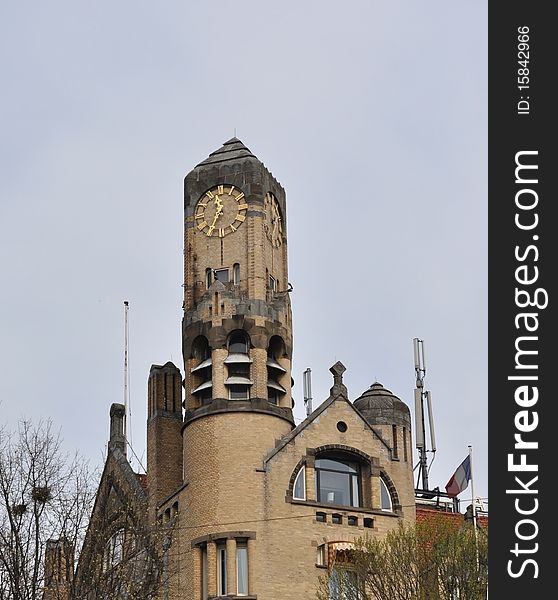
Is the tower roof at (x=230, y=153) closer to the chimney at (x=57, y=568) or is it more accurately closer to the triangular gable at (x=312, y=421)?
the triangular gable at (x=312, y=421)

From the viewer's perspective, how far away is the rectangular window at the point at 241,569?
176 feet

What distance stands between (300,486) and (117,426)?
12760 millimetres

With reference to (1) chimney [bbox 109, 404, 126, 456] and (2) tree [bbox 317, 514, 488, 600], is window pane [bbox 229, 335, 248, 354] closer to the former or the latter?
(1) chimney [bbox 109, 404, 126, 456]

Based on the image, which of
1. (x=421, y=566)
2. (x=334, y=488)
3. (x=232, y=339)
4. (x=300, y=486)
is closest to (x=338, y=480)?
(x=334, y=488)

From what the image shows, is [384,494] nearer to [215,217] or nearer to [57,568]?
[215,217]

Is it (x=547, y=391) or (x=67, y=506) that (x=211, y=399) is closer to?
(x=67, y=506)

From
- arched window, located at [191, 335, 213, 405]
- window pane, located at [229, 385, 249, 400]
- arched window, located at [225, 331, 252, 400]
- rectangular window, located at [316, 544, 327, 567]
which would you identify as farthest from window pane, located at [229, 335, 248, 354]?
rectangular window, located at [316, 544, 327, 567]

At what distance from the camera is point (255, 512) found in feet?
178

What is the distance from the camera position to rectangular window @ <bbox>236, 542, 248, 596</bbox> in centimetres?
5366

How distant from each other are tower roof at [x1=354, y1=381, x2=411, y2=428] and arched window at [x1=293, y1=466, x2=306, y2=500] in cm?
462

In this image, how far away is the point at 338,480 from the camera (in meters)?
57.6

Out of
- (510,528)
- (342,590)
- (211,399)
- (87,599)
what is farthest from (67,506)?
(510,528)

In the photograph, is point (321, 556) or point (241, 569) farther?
point (321, 556)

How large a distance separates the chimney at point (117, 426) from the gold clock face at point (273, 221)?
10.8 m
